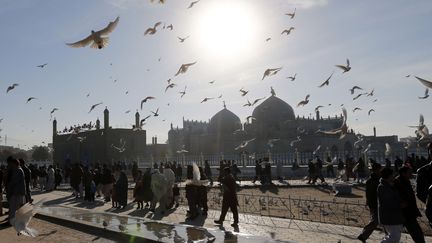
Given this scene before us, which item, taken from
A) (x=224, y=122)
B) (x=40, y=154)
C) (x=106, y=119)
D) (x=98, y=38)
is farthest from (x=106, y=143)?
(x=98, y=38)

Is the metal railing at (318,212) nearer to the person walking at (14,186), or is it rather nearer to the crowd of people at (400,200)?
the crowd of people at (400,200)

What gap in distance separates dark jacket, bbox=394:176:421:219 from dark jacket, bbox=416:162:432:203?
48 cm

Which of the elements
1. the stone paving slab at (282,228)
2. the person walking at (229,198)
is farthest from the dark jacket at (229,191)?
the stone paving slab at (282,228)

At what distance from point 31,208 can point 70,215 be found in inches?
284

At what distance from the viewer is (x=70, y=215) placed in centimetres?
1348

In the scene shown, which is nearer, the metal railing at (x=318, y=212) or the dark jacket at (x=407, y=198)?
the dark jacket at (x=407, y=198)

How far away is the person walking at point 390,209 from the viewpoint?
22.7ft

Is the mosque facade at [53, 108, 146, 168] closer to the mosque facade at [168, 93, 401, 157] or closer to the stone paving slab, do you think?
the mosque facade at [168, 93, 401, 157]

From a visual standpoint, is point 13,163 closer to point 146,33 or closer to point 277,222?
point 146,33

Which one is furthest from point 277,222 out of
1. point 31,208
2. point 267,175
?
point 267,175

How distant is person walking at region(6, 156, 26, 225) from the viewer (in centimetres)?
1150

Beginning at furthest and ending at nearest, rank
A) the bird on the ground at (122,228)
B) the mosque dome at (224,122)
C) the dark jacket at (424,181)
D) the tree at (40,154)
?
the tree at (40,154) → the mosque dome at (224,122) → the bird on the ground at (122,228) → the dark jacket at (424,181)

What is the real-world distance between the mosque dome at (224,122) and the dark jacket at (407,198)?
205 ft

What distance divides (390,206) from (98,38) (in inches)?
297
